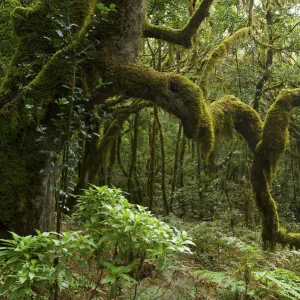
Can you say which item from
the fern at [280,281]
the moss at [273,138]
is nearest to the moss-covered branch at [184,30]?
the moss at [273,138]

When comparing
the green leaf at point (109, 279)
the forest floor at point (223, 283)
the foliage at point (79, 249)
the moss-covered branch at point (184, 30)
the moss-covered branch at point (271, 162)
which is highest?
the moss-covered branch at point (184, 30)

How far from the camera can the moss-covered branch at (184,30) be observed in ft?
20.9

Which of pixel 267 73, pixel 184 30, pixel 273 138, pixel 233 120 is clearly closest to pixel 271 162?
pixel 273 138

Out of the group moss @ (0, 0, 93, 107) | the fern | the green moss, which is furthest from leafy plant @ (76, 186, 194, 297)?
the green moss

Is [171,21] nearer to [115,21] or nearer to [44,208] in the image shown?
[115,21]

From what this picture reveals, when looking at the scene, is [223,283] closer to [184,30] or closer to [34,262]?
[34,262]

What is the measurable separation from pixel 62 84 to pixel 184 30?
9.86 ft

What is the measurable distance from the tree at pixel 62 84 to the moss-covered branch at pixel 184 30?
19 mm

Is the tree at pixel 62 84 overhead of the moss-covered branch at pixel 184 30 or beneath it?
beneath

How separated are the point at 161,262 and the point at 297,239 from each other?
487 centimetres

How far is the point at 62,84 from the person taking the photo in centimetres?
470

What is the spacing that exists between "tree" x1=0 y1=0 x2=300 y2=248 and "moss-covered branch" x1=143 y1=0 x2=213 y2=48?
0.02 meters

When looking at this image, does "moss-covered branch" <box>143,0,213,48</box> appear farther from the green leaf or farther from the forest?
the green leaf

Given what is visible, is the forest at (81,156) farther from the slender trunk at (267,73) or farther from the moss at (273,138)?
the slender trunk at (267,73)
